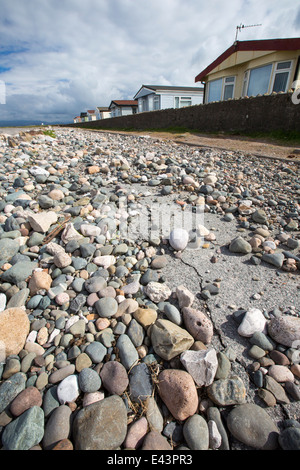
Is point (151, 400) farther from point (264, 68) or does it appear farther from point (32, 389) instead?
point (264, 68)

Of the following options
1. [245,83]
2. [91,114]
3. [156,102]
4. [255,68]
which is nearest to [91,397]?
[255,68]

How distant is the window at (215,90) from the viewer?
1317 centimetres

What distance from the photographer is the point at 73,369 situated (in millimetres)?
1293

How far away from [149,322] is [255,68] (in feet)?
46.0

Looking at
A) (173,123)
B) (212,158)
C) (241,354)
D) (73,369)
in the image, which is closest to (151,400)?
(73,369)

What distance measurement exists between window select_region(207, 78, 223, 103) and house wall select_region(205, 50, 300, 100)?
0.74 ft

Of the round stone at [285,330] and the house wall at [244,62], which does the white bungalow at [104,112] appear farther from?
the round stone at [285,330]

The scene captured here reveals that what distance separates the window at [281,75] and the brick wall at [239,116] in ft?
13.1

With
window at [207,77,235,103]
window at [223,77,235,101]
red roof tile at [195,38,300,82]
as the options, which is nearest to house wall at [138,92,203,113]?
window at [207,77,235,103]

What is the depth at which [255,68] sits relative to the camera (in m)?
11.0

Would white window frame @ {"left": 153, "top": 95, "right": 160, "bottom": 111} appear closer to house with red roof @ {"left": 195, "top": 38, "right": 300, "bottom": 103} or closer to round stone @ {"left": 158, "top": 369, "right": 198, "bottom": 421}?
house with red roof @ {"left": 195, "top": 38, "right": 300, "bottom": 103}

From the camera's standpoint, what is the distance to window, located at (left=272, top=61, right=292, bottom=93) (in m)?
10.0

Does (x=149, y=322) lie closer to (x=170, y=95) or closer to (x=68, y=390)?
(x=68, y=390)

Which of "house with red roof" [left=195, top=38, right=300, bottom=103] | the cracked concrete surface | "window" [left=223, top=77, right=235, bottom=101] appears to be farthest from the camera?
"window" [left=223, top=77, right=235, bottom=101]
